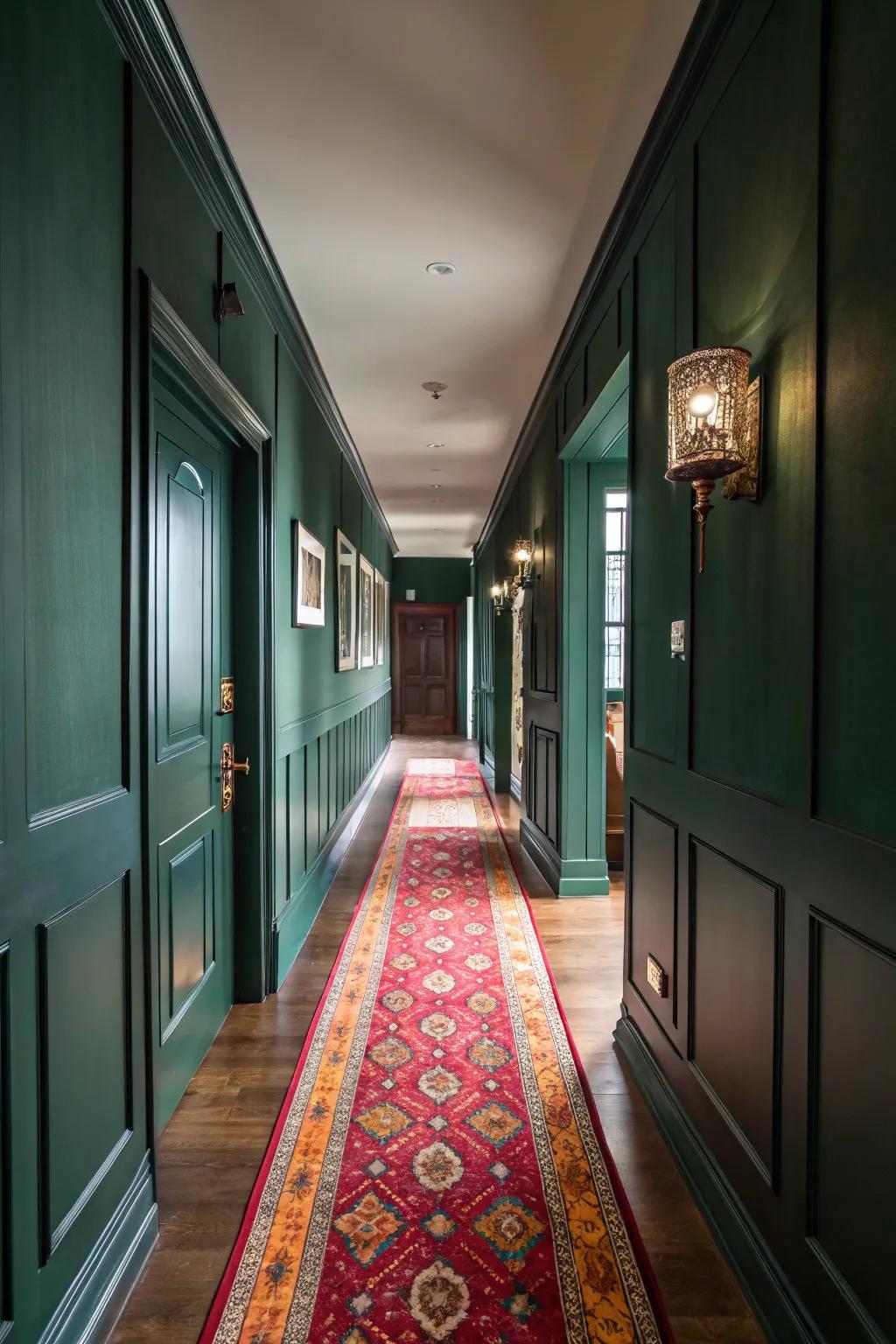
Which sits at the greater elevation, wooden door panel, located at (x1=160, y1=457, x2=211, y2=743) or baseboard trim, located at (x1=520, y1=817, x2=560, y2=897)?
wooden door panel, located at (x1=160, y1=457, x2=211, y2=743)

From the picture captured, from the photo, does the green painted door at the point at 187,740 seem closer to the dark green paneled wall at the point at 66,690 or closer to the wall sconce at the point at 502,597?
the dark green paneled wall at the point at 66,690

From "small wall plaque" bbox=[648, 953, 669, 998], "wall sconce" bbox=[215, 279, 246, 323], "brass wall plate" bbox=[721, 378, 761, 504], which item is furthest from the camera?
"wall sconce" bbox=[215, 279, 246, 323]

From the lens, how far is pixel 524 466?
5.72 meters

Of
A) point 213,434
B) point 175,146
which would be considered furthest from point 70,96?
point 213,434

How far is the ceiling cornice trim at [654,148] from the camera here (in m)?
1.80

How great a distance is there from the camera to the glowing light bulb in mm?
1642

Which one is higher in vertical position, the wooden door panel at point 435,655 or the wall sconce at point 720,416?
the wall sconce at point 720,416

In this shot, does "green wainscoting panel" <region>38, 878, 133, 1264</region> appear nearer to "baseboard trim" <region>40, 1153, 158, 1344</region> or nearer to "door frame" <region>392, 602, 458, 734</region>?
"baseboard trim" <region>40, 1153, 158, 1344</region>

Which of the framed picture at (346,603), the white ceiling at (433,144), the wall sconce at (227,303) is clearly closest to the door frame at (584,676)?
the white ceiling at (433,144)

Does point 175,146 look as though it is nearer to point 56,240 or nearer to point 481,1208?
point 56,240

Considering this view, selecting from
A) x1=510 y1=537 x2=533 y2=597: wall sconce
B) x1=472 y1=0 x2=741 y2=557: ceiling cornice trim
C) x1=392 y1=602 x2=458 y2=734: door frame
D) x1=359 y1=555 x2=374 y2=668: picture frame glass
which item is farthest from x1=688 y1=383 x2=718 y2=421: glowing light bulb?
x1=392 y1=602 x2=458 y2=734: door frame

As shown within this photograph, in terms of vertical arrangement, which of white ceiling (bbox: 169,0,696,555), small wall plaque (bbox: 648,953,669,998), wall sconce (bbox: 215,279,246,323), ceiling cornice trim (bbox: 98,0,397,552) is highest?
white ceiling (bbox: 169,0,696,555)

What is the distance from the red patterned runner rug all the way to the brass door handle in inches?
35.6

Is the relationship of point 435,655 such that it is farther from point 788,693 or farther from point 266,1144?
point 788,693
